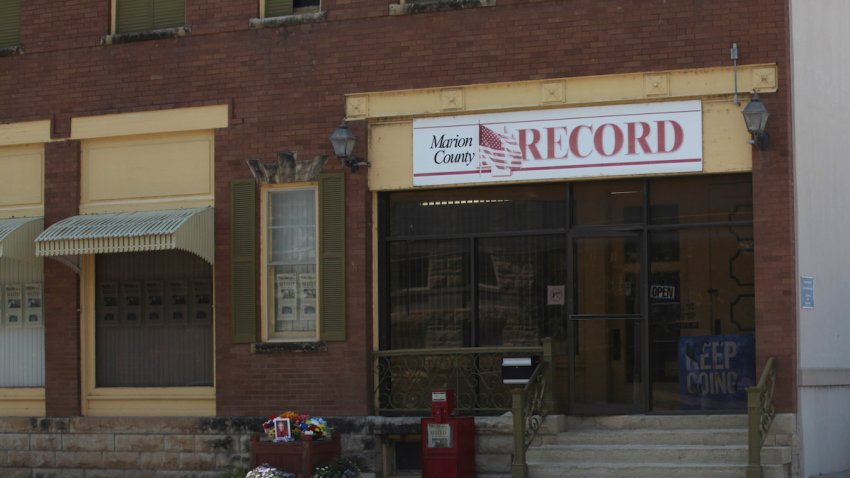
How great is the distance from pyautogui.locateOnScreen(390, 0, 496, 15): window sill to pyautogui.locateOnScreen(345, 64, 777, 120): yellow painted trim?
37.8 inches

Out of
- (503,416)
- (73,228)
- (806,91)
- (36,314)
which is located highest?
(806,91)

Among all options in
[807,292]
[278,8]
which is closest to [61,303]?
[278,8]

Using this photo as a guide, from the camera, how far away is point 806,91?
15.2 metres

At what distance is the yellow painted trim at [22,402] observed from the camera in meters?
17.9

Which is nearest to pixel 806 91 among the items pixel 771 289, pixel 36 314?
pixel 771 289

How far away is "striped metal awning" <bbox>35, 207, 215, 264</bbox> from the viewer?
53.3 ft

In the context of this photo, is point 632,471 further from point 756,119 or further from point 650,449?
point 756,119

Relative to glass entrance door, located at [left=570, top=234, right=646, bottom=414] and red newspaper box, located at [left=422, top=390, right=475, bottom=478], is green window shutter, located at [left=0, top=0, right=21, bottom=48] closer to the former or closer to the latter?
red newspaper box, located at [left=422, top=390, right=475, bottom=478]

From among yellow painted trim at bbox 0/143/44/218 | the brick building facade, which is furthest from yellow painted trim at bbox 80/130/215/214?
yellow painted trim at bbox 0/143/44/218

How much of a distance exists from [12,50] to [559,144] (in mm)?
7780

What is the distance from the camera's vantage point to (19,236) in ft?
57.0

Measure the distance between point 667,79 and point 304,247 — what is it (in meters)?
4.88

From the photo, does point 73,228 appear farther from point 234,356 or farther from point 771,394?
point 771,394

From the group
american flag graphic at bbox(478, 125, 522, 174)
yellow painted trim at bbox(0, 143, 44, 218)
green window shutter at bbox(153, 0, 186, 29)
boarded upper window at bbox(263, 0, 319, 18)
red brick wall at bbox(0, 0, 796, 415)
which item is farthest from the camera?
yellow painted trim at bbox(0, 143, 44, 218)
